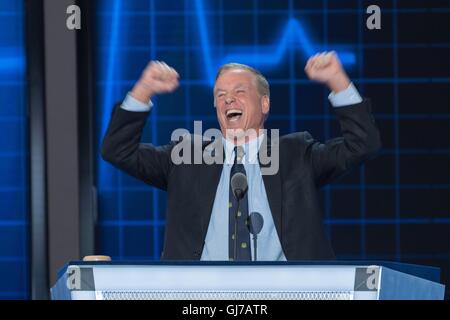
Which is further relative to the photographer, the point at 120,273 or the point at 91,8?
the point at 91,8

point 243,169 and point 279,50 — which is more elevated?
point 279,50

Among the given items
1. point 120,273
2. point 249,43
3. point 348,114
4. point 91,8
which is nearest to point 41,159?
point 91,8

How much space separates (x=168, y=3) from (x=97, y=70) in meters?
0.44

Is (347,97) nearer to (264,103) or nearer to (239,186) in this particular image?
(264,103)

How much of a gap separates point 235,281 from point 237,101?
144 cm

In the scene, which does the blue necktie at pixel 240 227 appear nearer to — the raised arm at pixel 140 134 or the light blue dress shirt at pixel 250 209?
the light blue dress shirt at pixel 250 209

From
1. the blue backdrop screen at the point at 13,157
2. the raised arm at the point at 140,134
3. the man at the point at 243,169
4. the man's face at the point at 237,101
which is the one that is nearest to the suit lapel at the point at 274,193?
the man at the point at 243,169

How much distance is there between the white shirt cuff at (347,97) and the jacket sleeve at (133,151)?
599 millimetres

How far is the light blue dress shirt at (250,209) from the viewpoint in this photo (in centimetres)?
316

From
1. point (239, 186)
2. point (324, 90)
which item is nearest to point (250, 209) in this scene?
point (239, 186)

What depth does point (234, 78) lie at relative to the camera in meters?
3.35

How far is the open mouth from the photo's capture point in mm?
3307
